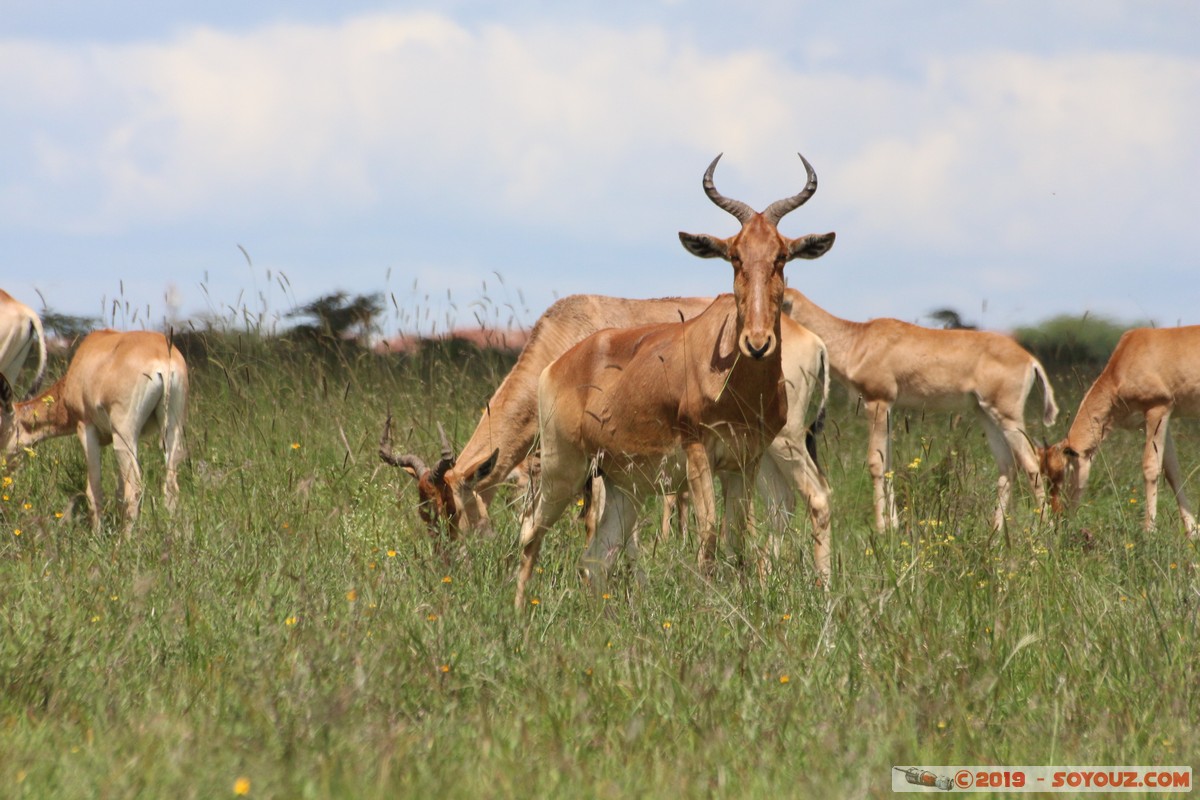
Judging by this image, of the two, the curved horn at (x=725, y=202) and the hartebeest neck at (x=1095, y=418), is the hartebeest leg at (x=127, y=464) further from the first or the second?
the hartebeest neck at (x=1095, y=418)

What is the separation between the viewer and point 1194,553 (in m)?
A: 6.53

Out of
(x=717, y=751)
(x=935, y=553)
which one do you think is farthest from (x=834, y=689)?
(x=935, y=553)

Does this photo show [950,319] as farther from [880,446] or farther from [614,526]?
[614,526]

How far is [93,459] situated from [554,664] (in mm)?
6478

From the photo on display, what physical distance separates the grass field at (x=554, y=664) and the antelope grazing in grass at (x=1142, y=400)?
4847 millimetres

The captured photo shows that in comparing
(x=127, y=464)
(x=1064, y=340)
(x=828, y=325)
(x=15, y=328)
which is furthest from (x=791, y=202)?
(x=1064, y=340)

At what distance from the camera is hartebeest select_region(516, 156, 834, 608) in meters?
6.39

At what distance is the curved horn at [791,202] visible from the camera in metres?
6.95

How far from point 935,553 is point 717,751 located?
8.50 feet

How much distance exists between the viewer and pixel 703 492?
643cm

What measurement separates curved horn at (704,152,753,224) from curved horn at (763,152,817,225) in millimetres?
112

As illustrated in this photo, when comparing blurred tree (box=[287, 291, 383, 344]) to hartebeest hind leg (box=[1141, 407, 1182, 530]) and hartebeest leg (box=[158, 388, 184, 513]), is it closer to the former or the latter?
hartebeest leg (box=[158, 388, 184, 513])

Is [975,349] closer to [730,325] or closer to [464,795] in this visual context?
[730,325]

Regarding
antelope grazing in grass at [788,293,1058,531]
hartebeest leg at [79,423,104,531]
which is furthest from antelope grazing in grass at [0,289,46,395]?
antelope grazing in grass at [788,293,1058,531]
